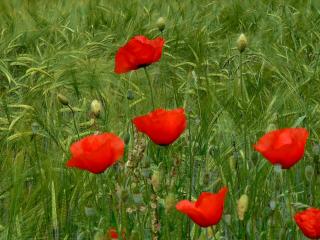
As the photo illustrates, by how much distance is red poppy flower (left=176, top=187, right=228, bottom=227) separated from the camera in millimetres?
896

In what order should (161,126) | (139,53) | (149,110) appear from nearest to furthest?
(161,126) → (139,53) → (149,110)

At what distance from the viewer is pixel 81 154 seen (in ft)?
3.18

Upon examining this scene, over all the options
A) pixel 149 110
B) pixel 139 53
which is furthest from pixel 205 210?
pixel 149 110

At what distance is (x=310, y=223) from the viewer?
92cm

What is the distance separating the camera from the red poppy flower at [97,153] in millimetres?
959

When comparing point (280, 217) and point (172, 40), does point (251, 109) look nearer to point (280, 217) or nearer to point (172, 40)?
point (280, 217)

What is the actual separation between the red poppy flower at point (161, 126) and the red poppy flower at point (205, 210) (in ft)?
0.42

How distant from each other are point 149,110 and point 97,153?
83cm

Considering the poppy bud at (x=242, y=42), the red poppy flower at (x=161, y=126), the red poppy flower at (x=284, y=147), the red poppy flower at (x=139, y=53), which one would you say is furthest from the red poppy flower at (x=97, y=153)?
the poppy bud at (x=242, y=42)

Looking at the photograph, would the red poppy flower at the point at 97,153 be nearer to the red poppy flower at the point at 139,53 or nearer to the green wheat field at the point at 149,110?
the green wheat field at the point at 149,110

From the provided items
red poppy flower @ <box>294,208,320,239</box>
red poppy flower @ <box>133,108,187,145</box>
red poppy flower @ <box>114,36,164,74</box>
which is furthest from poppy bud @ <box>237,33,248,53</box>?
red poppy flower @ <box>294,208,320,239</box>

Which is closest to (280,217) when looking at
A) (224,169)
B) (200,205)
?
(224,169)

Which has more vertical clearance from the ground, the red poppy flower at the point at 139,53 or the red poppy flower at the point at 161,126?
the red poppy flower at the point at 139,53

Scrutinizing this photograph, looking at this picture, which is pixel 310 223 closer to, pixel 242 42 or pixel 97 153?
pixel 97 153
